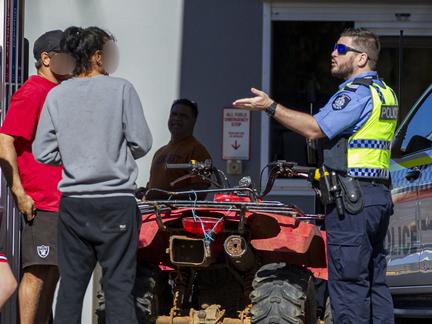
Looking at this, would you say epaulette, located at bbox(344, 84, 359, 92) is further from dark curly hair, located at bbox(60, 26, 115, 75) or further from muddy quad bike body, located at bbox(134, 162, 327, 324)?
dark curly hair, located at bbox(60, 26, 115, 75)

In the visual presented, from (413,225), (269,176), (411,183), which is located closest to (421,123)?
(411,183)

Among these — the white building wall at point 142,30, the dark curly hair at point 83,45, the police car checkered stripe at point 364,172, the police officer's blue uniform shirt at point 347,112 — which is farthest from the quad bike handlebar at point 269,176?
the white building wall at point 142,30

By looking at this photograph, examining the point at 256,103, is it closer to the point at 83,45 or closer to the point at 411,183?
the point at 83,45

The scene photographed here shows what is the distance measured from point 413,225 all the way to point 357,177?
170 cm

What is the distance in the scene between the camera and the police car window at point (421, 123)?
25.3 feet

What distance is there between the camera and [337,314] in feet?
19.8

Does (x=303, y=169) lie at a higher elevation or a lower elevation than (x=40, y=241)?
higher

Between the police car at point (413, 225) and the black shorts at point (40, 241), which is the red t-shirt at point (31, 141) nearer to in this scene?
the black shorts at point (40, 241)

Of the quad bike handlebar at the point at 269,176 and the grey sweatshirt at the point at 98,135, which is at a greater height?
the grey sweatshirt at the point at 98,135

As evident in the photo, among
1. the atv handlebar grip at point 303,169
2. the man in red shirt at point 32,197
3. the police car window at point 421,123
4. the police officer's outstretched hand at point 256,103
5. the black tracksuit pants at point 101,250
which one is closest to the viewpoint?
the black tracksuit pants at point 101,250

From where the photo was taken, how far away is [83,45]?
585 cm

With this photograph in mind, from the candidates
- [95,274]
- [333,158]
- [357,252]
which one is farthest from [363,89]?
[95,274]

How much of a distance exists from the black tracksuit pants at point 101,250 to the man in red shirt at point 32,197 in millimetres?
817

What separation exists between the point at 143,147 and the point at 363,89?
4.35 ft
